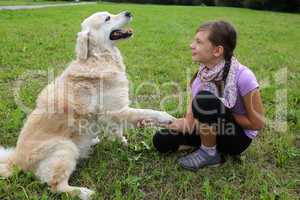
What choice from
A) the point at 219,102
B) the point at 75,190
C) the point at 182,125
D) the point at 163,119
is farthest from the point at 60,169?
the point at 219,102

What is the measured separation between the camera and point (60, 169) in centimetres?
291

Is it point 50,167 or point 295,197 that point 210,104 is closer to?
point 295,197

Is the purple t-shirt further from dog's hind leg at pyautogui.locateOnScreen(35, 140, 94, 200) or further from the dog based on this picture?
dog's hind leg at pyautogui.locateOnScreen(35, 140, 94, 200)

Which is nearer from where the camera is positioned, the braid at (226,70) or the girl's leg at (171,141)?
the braid at (226,70)

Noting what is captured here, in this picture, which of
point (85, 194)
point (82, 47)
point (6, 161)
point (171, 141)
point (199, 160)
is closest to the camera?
point (85, 194)

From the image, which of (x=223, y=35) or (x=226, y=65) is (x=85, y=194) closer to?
(x=226, y=65)

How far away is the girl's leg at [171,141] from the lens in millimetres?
3438

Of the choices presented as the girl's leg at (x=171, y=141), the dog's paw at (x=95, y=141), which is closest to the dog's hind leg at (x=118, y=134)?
the dog's paw at (x=95, y=141)

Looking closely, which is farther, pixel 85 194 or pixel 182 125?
pixel 182 125

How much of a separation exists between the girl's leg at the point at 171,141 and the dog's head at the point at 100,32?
39.4 inches

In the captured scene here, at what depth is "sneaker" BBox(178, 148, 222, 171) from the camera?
324cm

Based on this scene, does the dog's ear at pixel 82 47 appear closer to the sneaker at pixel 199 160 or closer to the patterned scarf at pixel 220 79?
the patterned scarf at pixel 220 79

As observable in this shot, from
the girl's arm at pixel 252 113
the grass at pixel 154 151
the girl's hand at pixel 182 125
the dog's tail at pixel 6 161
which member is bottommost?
the grass at pixel 154 151

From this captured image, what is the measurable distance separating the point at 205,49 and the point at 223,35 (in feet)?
0.57
